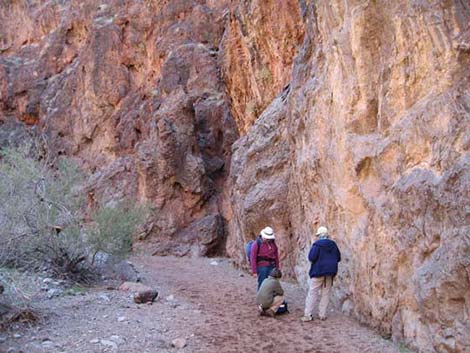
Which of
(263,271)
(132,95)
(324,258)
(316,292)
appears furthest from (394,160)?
(132,95)

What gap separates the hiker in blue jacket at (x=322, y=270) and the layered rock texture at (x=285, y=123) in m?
0.49

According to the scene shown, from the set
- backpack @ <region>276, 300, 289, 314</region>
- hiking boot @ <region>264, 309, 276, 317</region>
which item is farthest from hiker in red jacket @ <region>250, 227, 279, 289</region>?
hiking boot @ <region>264, 309, 276, 317</region>

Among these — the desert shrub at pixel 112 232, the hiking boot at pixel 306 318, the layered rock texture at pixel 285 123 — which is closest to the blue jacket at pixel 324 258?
the layered rock texture at pixel 285 123

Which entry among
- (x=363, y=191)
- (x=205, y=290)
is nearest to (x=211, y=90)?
(x=205, y=290)

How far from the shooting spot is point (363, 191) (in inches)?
341

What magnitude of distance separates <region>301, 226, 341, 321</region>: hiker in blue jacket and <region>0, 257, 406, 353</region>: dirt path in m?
0.27

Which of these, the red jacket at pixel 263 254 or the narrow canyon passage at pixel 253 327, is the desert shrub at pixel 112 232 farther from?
the red jacket at pixel 263 254

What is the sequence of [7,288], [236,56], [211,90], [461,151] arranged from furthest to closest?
[211,90], [236,56], [7,288], [461,151]

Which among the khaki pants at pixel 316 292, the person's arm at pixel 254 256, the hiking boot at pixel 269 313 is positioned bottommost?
the hiking boot at pixel 269 313

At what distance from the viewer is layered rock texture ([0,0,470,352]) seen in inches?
262

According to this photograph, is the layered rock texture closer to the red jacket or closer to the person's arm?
the red jacket

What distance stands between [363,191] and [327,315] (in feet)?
7.06

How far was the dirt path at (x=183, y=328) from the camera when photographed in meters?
7.03

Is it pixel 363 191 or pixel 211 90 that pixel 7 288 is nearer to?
pixel 363 191
